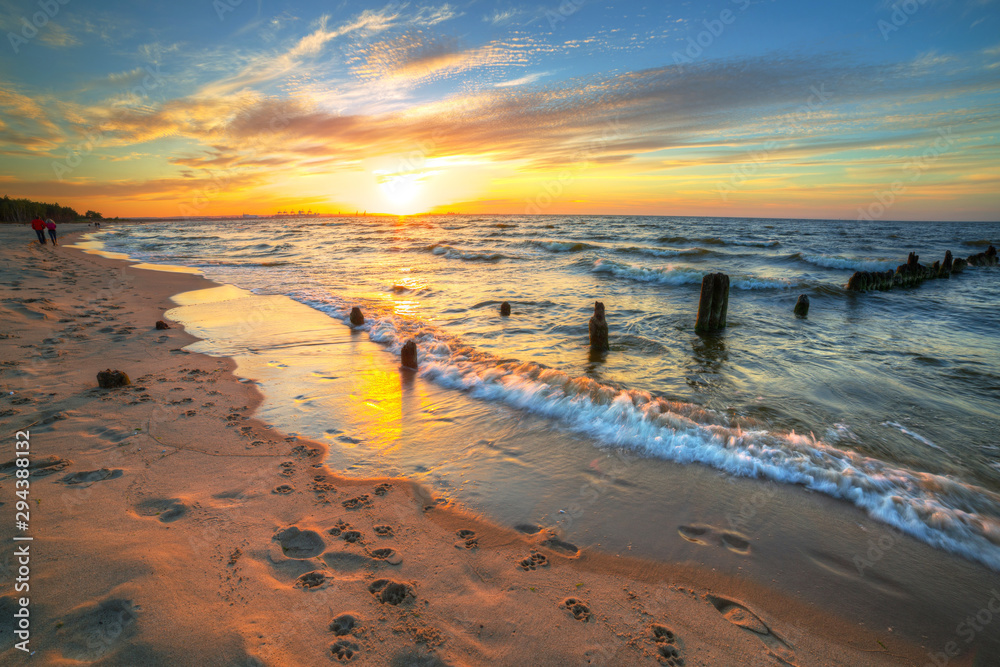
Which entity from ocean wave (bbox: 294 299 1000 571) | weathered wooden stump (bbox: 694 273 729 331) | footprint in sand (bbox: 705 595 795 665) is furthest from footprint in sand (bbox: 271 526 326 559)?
weathered wooden stump (bbox: 694 273 729 331)

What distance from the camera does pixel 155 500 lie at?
340 centimetres

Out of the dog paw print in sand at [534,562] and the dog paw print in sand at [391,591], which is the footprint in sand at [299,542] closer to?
the dog paw print in sand at [391,591]

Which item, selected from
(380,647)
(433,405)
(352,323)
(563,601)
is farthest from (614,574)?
(352,323)

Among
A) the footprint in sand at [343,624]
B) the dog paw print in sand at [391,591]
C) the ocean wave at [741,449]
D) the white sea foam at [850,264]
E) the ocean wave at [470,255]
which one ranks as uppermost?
the ocean wave at [470,255]

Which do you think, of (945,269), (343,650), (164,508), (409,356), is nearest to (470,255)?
(409,356)

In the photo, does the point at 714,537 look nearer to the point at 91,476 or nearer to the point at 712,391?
the point at 712,391

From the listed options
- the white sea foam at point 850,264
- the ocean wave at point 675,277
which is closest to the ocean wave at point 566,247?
the ocean wave at point 675,277

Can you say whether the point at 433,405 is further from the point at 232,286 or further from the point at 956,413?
the point at 232,286

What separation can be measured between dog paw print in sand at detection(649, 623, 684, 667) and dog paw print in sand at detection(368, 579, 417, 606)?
1.58 meters

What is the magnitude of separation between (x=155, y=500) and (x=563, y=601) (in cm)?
352

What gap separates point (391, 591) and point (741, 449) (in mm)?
4357

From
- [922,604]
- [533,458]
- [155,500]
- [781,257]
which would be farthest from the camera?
[781,257]

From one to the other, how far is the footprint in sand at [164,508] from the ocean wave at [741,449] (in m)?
3.94

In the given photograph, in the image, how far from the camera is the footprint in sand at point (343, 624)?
2.37 metres
